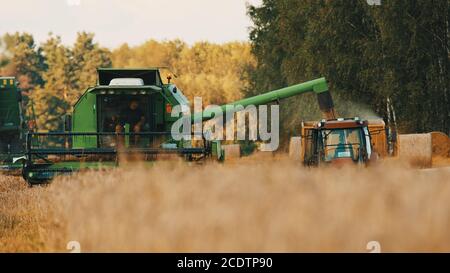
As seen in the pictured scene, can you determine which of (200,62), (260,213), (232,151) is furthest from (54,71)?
(260,213)

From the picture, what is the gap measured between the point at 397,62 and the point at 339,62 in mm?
3477

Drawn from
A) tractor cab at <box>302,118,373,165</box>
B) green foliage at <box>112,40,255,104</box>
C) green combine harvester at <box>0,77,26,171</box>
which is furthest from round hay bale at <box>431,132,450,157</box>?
green foliage at <box>112,40,255,104</box>

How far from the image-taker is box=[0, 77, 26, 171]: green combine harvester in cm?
3756

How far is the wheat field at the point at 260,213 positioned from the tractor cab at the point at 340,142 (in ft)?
23.7

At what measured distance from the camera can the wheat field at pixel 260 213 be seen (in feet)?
25.8

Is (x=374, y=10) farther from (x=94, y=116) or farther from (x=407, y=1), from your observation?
(x=94, y=116)

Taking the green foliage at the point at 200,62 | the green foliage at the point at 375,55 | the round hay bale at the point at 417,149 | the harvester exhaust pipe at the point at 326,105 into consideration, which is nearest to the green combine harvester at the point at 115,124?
the harvester exhaust pipe at the point at 326,105

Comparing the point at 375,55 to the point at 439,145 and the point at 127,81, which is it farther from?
the point at 127,81

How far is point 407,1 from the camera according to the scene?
39.5 m

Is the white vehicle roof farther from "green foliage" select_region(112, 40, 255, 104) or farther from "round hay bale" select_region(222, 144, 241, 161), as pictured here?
"green foliage" select_region(112, 40, 255, 104)

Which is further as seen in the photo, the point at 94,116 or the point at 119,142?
the point at 94,116

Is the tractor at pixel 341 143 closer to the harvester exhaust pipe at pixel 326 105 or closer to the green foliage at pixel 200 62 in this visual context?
the harvester exhaust pipe at pixel 326 105

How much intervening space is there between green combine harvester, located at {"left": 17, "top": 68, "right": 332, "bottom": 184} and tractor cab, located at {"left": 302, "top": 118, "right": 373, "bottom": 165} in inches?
91.3

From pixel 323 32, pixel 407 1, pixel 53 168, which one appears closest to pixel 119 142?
pixel 53 168
